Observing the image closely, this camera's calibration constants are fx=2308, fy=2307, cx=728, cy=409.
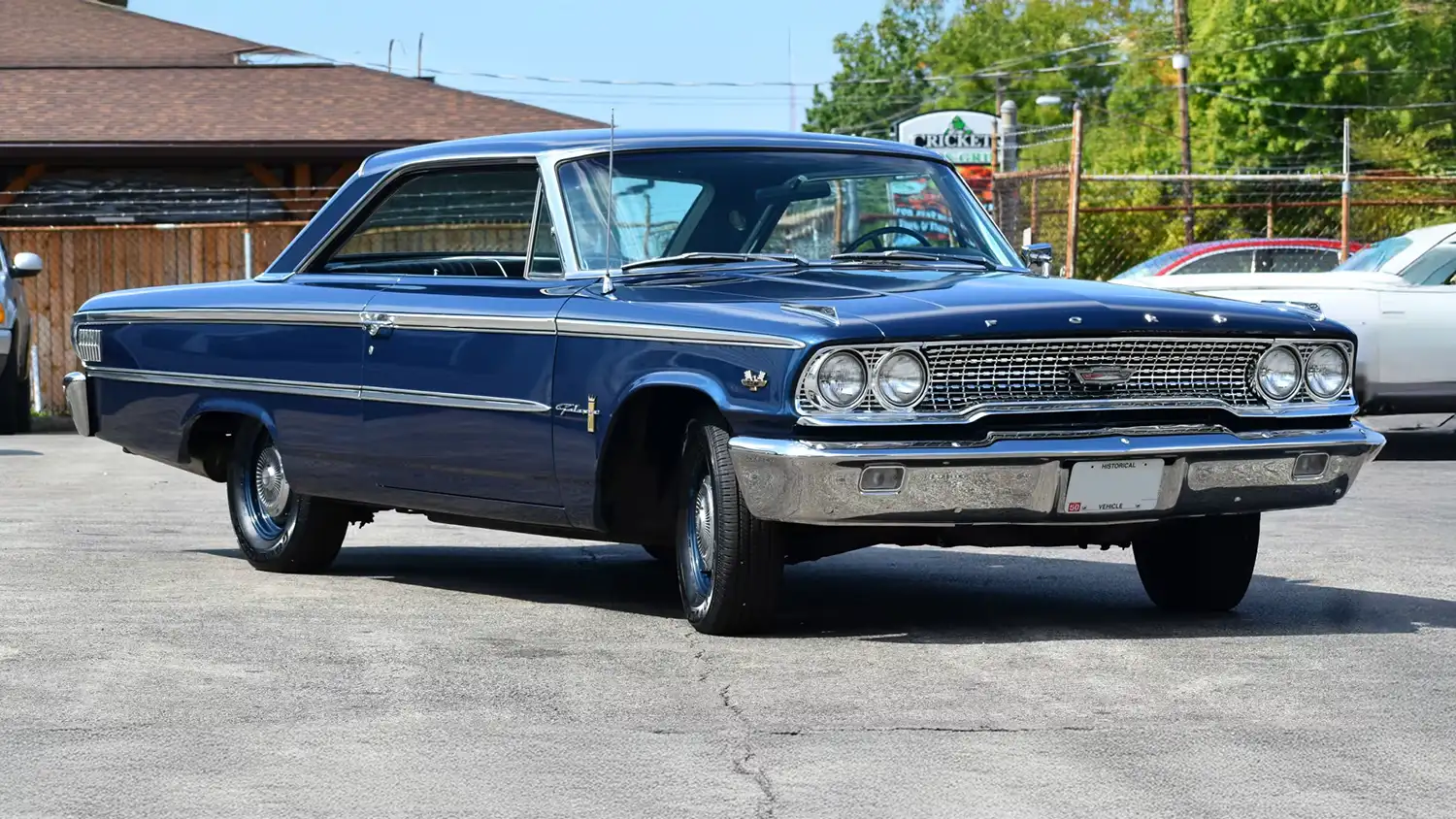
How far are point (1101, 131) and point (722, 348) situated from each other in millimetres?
86999

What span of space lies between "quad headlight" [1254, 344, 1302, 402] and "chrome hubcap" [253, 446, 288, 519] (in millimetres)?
3799

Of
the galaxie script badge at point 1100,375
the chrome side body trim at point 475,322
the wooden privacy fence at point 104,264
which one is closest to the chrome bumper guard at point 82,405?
the chrome side body trim at point 475,322

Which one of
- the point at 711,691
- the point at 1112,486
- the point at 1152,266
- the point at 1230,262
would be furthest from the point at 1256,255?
the point at 711,691

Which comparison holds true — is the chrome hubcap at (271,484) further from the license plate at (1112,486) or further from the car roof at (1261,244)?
the car roof at (1261,244)

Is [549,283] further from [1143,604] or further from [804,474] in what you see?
[1143,604]

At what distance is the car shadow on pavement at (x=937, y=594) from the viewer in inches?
289

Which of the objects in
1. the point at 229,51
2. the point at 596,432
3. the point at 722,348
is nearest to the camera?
the point at 722,348

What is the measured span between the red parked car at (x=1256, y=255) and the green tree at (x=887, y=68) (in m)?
86.8

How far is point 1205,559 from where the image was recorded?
25.1 feet

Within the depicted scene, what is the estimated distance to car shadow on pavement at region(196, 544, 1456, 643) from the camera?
733 cm

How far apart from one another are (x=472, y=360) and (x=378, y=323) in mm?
563

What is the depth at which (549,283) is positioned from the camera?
25.6 ft

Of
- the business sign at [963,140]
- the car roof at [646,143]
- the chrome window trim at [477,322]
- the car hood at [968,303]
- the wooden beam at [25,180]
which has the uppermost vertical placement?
the business sign at [963,140]

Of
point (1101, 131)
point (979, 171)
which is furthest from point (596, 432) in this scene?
point (1101, 131)
